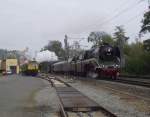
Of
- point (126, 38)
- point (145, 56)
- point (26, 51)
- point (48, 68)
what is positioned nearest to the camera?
point (145, 56)

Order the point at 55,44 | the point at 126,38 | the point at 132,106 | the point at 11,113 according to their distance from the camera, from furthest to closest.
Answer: the point at 55,44 < the point at 126,38 < the point at 132,106 < the point at 11,113

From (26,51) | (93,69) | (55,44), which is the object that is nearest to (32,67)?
(93,69)

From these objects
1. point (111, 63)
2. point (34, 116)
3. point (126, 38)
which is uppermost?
point (126, 38)

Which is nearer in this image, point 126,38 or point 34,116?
point 34,116

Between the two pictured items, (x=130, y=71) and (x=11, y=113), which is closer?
(x=11, y=113)

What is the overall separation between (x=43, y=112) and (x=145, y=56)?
171ft

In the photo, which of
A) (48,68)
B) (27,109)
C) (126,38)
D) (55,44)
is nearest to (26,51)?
(55,44)

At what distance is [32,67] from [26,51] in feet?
295

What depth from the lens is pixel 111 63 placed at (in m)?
41.4

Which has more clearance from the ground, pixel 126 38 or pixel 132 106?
pixel 126 38

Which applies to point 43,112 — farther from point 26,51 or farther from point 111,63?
point 26,51

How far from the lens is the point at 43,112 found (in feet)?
56.1

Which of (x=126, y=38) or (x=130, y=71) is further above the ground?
(x=126, y=38)

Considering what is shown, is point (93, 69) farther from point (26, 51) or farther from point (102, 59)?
point (26, 51)
